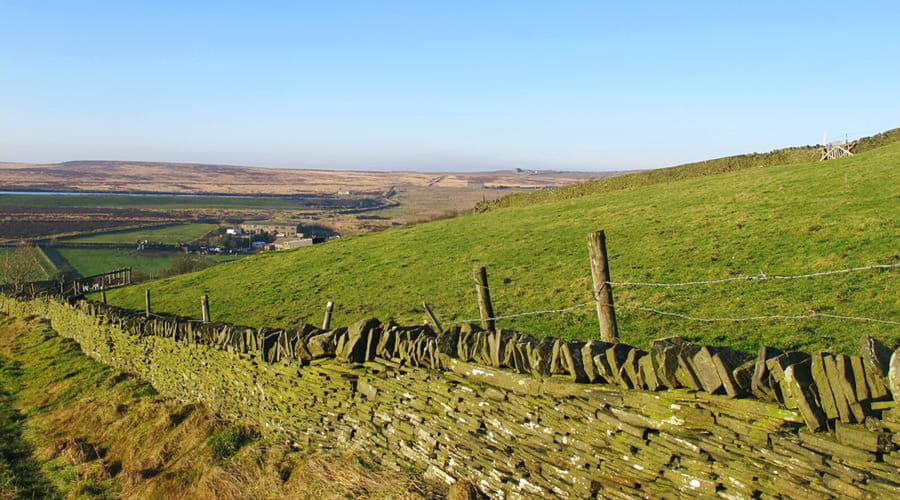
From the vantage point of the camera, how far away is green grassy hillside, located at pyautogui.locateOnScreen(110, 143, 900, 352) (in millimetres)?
10781

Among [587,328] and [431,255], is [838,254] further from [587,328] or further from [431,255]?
[431,255]

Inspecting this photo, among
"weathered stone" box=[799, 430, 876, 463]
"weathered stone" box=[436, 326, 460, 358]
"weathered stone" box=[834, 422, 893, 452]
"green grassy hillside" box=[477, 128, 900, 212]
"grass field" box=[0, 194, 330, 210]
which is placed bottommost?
"grass field" box=[0, 194, 330, 210]

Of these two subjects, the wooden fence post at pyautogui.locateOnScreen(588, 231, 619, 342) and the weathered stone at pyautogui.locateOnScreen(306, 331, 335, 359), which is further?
the weathered stone at pyautogui.locateOnScreen(306, 331, 335, 359)

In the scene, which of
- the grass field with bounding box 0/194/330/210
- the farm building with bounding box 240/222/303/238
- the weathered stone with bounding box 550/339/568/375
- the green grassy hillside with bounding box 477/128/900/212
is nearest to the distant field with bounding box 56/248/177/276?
the farm building with bounding box 240/222/303/238

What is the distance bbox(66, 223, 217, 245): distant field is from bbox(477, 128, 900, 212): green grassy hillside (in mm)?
59416

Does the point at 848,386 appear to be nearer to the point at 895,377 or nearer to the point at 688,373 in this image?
the point at 895,377

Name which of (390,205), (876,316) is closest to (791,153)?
(876,316)

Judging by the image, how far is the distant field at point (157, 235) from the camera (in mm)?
85188

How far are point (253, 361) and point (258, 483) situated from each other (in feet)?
8.43

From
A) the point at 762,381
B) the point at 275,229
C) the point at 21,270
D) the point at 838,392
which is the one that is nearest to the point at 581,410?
the point at 762,381

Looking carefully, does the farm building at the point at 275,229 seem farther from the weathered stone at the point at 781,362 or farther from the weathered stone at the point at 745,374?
the weathered stone at the point at 781,362

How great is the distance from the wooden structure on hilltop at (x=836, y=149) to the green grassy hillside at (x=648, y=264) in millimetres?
4243

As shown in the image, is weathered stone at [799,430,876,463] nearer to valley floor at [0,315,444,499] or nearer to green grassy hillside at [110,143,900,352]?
valley floor at [0,315,444,499]

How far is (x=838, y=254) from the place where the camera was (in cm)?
1319
